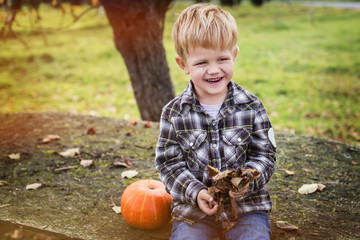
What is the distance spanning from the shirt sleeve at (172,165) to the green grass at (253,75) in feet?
7.81

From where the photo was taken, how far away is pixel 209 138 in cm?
227

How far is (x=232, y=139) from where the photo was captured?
2238 millimetres

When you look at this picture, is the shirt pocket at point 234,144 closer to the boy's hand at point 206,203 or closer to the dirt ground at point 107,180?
the boy's hand at point 206,203

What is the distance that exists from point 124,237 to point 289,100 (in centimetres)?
595

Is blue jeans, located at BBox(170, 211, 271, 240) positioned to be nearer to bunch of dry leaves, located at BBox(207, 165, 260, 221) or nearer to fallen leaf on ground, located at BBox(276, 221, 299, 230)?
bunch of dry leaves, located at BBox(207, 165, 260, 221)

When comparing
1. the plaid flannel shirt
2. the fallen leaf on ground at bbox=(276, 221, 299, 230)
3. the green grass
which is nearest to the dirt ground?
the fallen leaf on ground at bbox=(276, 221, 299, 230)

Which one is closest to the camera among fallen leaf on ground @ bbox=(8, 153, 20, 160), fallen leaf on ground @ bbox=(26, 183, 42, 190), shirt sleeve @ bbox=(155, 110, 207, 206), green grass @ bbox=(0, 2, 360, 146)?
shirt sleeve @ bbox=(155, 110, 207, 206)

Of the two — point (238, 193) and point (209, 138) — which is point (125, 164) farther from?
point (238, 193)

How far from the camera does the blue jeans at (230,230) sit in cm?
212

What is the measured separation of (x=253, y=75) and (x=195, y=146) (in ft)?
24.8

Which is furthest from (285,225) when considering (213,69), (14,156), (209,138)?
(14,156)

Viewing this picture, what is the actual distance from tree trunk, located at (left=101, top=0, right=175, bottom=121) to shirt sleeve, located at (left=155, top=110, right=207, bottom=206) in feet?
8.33

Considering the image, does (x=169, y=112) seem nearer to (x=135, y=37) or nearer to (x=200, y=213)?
(x=200, y=213)

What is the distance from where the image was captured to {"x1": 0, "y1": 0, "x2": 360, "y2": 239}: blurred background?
19.6ft
